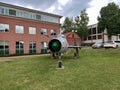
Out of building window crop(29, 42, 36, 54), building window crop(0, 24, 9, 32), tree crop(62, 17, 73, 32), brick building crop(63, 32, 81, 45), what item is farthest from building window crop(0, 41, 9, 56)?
tree crop(62, 17, 73, 32)

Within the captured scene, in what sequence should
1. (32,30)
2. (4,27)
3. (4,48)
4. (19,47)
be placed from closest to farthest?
(4,48), (4,27), (19,47), (32,30)

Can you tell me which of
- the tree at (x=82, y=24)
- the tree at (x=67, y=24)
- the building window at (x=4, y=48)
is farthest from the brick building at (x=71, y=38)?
the tree at (x=67, y=24)

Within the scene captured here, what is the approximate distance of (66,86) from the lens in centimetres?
733

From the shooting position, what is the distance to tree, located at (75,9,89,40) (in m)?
65.7

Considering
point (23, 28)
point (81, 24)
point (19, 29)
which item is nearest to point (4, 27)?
point (19, 29)

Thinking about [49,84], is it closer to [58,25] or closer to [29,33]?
[29,33]

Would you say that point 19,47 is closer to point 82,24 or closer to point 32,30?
point 32,30

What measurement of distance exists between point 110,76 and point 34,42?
107ft

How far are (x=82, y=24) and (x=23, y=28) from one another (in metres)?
32.7

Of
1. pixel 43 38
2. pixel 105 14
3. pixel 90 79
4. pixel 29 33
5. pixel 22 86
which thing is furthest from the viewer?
pixel 105 14

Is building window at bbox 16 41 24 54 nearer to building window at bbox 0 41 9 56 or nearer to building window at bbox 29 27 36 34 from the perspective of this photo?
building window at bbox 0 41 9 56

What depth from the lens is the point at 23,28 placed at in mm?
38469

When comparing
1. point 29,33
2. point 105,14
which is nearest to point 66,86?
point 29,33

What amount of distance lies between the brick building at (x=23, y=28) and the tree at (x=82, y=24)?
21733 millimetres
